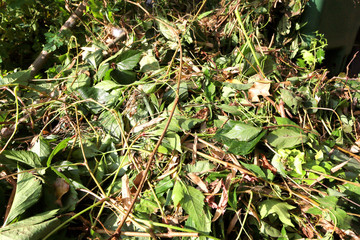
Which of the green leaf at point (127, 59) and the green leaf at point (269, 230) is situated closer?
the green leaf at point (269, 230)

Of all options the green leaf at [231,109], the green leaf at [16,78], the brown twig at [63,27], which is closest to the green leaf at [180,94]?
the green leaf at [231,109]

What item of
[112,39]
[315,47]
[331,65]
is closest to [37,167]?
[112,39]

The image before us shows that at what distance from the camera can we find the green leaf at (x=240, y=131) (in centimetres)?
91

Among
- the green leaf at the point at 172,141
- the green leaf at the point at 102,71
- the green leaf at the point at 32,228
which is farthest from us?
the green leaf at the point at 102,71

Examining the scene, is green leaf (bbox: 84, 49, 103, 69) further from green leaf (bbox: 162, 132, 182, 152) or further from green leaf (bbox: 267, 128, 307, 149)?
green leaf (bbox: 267, 128, 307, 149)

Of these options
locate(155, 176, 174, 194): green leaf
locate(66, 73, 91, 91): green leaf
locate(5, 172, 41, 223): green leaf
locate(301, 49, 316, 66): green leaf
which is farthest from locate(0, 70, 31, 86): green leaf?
locate(301, 49, 316, 66): green leaf

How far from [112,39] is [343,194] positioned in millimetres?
1233

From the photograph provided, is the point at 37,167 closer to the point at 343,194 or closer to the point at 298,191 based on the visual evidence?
the point at 298,191

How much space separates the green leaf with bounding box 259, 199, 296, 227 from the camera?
2.75ft

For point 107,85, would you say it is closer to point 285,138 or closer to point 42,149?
point 42,149

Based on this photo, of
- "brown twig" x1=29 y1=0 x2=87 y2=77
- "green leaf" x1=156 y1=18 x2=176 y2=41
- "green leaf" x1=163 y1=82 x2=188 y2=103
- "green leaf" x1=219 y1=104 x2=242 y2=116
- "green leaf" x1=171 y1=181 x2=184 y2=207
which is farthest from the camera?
"brown twig" x1=29 y1=0 x2=87 y2=77

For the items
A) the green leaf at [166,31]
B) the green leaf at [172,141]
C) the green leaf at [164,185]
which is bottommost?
the green leaf at [164,185]

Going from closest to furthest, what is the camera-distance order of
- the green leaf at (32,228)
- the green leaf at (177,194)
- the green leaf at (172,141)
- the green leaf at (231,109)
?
the green leaf at (32,228) → the green leaf at (177,194) → the green leaf at (172,141) → the green leaf at (231,109)

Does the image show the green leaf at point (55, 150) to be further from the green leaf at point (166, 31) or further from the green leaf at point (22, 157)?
the green leaf at point (166, 31)
